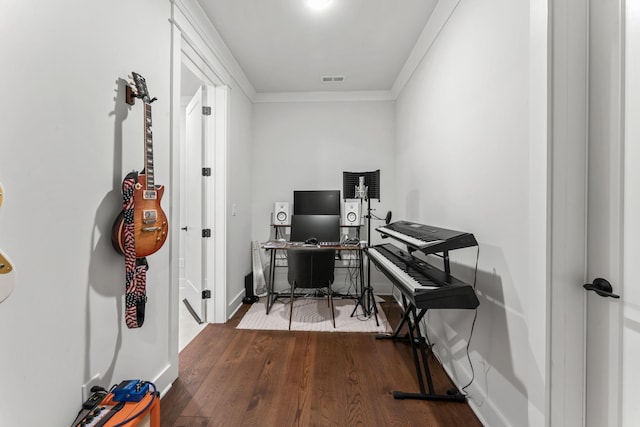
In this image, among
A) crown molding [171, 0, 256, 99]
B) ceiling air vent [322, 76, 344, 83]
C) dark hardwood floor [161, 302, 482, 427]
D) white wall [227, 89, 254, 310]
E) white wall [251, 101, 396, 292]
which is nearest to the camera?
dark hardwood floor [161, 302, 482, 427]

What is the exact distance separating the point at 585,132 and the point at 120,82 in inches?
82.2

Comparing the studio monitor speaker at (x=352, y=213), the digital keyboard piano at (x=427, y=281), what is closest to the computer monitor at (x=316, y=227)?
the studio monitor speaker at (x=352, y=213)

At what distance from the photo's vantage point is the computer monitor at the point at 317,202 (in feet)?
11.7

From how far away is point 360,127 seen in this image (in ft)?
12.2

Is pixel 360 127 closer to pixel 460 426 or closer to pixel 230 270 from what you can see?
pixel 230 270

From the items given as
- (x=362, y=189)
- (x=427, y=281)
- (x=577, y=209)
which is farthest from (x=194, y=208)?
(x=577, y=209)

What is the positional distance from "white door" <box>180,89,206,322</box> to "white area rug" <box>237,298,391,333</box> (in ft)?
1.91

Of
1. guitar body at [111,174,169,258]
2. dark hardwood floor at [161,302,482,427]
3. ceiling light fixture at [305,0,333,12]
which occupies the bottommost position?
dark hardwood floor at [161,302,482,427]

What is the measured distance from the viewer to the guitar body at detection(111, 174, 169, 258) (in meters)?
1.29

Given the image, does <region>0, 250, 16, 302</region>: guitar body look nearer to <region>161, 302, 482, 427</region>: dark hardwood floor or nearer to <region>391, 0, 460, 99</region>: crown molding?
<region>161, 302, 482, 427</region>: dark hardwood floor

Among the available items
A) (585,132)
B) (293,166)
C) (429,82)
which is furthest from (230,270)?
(585,132)

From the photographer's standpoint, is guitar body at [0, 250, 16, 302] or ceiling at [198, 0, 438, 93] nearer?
guitar body at [0, 250, 16, 302]

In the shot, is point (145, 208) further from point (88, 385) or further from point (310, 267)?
point (310, 267)

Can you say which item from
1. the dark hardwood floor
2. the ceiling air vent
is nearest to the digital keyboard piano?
the dark hardwood floor
